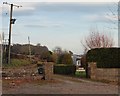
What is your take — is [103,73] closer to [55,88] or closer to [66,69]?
[55,88]

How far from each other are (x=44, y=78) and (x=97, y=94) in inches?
340

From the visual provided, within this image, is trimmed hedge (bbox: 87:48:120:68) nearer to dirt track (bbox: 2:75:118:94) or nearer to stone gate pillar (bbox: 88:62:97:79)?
stone gate pillar (bbox: 88:62:97:79)

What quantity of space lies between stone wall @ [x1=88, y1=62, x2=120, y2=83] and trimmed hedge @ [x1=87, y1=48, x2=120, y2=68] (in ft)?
4.55

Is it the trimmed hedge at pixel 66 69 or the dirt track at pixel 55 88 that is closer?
the dirt track at pixel 55 88

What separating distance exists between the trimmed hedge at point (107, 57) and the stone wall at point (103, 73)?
1.39 metres

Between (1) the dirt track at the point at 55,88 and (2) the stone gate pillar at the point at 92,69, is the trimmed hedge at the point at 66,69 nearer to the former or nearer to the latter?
(2) the stone gate pillar at the point at 92,69

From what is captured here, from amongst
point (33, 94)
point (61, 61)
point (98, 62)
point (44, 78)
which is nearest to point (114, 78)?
point (98, 62)

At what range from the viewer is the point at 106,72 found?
2489cm

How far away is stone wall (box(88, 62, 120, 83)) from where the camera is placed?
2444cm

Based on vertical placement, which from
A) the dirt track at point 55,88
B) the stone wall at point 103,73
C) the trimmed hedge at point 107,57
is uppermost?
the trimmed hedge at point 107,57

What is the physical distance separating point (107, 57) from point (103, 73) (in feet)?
7.66

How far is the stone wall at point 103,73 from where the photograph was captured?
2444 cm

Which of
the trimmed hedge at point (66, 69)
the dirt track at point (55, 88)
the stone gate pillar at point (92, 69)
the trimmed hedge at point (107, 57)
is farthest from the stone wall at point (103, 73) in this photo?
the trimmed hedge at point (66, 69)

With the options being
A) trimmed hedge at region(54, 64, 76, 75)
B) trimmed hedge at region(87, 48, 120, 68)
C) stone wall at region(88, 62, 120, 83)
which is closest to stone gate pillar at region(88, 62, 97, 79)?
stone wall at region(88, 62, 120, 83)
